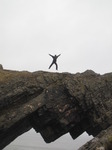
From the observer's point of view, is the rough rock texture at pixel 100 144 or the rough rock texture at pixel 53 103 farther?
the rough rock texture at pixel 53 103

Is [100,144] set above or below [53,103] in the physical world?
below

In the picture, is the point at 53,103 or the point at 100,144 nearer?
the point at 100,144

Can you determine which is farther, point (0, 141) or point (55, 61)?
point (55, 61)

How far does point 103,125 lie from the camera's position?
145 ft

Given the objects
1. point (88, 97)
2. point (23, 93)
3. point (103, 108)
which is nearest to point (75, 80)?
point (88, 97)

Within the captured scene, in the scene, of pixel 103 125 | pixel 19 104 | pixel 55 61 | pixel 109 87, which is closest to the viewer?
pixel 19 104

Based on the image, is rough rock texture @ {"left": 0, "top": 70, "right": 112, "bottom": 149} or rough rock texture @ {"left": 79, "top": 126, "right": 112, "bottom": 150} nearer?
rough rock texture @ {"left": 79, "top": 126, "right": 112, "bottom": 150}

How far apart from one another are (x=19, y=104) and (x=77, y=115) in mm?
10550

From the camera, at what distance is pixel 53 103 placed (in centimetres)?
4297

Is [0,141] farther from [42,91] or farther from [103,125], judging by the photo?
[103,125]

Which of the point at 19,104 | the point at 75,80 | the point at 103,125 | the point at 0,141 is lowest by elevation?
the point at 0,141

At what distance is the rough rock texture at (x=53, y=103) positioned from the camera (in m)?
40.7

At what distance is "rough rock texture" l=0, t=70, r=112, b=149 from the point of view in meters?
40.7

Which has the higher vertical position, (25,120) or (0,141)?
(25,120)
